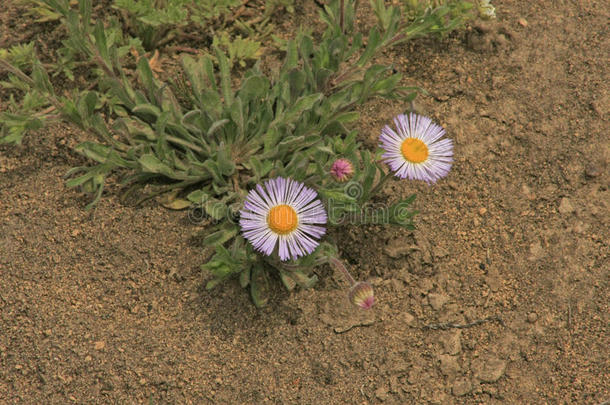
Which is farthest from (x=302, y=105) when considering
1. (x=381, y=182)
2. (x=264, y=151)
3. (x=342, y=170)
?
(x=381, y=182)

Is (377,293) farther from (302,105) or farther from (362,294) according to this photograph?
(302,105)

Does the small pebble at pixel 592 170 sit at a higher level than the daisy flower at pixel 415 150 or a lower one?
higher

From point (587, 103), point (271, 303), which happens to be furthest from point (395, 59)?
point (271, 303)

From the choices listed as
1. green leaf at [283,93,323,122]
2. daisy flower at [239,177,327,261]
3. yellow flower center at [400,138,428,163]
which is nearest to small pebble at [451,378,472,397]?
daisy flower at [239,177,327,261]

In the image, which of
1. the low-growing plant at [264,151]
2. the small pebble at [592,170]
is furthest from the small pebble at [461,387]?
the small pebble at [592,170]

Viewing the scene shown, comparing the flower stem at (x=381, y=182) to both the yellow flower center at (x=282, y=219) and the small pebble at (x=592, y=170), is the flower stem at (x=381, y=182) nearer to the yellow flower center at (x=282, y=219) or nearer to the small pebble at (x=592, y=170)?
the yellow flower center at (x=282, y=219)

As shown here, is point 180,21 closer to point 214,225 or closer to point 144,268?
point 214,225

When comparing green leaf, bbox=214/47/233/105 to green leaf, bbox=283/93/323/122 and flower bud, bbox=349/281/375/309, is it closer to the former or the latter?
green leaf, bbox=283/93/323/122
